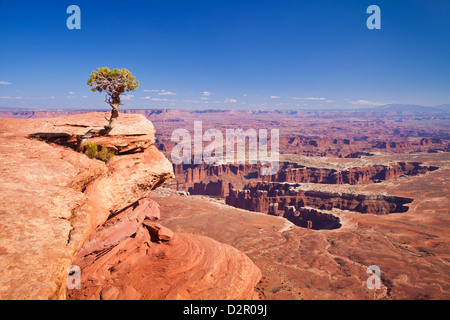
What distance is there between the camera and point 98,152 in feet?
45.5

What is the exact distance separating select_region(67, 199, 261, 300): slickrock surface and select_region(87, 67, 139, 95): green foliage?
8848mm

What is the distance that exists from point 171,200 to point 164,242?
32.5 meters

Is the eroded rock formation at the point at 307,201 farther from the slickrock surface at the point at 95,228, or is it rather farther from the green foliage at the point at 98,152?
the green foliage at the point at 98,152

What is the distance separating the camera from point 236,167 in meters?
99.6

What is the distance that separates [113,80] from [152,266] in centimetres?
1281

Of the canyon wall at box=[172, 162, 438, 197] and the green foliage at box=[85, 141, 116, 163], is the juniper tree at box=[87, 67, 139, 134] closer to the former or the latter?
the green foliage at box=[85, 141, 116, 163]

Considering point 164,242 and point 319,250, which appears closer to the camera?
point 164,242

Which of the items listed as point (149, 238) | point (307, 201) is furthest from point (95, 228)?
point (307, 201)

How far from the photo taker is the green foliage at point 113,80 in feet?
46.6

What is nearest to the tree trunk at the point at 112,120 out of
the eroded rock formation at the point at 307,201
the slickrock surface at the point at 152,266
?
the slickrock surface at the point at 152,266

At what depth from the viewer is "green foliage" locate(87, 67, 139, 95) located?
14.2 m
